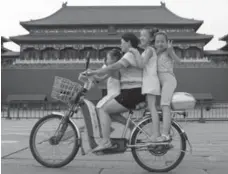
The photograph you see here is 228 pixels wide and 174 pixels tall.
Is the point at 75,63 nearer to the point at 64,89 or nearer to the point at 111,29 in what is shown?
the point at 111,29

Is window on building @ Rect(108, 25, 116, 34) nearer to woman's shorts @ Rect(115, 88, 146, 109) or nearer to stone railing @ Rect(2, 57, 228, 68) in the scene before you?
stone railing @ Rect(2, 57, 228, 68)

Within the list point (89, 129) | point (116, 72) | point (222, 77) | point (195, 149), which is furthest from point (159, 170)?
point (222, 77)

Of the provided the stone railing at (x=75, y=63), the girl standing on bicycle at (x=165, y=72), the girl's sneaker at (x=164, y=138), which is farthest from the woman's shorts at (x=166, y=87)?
the stone railing at (x=75, y=63)

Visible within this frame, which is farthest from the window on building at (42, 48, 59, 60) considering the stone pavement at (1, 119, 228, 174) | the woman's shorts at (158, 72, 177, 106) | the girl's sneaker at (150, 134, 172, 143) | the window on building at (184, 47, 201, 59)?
the girl's sneaker at (150, 134, 172, 143)

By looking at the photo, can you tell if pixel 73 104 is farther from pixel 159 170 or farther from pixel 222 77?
pixel 222 77

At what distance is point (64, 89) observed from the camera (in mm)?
3221

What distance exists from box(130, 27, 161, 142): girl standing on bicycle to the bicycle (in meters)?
0.08

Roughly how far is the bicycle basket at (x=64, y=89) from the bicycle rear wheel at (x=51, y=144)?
0.20m

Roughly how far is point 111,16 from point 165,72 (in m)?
25.7

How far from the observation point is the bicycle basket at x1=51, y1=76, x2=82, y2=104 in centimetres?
318

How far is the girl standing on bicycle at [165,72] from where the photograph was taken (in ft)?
10.4

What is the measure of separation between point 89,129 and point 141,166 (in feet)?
1.76

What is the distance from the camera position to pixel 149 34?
3270 mm

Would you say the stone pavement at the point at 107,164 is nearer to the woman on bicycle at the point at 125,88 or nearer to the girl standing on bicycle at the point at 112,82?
the woman on bicycle at the point at 125,88
